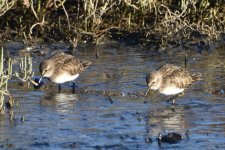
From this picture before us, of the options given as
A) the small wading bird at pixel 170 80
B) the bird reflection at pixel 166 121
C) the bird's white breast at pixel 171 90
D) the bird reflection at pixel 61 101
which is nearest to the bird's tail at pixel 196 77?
the small wading bird at pixel 170 80

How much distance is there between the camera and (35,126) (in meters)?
11.5

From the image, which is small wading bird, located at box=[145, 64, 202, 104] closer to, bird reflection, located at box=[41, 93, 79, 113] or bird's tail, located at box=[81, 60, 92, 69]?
bird reflection, located at box=[41, 93, 79, 113]

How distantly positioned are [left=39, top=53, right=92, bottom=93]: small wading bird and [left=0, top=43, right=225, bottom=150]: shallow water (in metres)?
0.18

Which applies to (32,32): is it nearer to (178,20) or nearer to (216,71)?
(178,20)

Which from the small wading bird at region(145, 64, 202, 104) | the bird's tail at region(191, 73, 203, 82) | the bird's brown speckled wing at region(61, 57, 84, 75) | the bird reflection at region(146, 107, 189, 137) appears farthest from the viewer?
the bird's brown speckled wing at region(61, 57, 84, 75)

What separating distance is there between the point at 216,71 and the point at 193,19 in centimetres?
344

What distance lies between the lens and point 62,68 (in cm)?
1456

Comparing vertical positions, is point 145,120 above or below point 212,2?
below

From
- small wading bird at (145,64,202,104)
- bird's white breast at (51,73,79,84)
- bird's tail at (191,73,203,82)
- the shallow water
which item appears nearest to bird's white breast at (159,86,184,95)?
small wading bird at (145,64,202,104)

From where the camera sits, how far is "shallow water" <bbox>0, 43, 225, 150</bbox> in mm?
10797

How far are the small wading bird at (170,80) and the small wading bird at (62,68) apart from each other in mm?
1594

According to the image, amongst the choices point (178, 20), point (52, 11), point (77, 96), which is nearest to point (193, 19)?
point (178, 20)

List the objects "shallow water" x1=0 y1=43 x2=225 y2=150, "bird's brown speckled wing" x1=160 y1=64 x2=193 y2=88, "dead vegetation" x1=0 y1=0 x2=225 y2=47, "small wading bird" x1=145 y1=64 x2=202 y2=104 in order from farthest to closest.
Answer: "dead vegetation" x1=0 y1=0 x2=225 y2=47, "bird's brown speckled wing" x1=160 y1=64 x2=193 y2=88, "small wading bird" x1=145 y1=64 x2=202 y2=104, "shallow water" x1=0 y1=43 x2=225 y2=150

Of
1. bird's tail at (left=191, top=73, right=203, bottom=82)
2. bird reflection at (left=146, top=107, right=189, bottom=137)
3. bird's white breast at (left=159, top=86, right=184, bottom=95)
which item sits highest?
bird's tail at (left=191, top=73, right=203, bottom=82)
